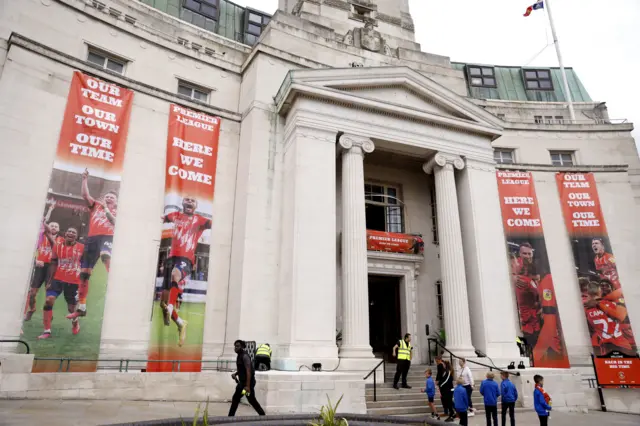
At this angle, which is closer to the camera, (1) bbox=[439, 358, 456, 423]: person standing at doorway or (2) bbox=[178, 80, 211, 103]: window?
(1) bbox=[439, 358, 456, 423]: person standing at doorway

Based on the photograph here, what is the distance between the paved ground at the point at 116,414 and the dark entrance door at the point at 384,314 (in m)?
7.32

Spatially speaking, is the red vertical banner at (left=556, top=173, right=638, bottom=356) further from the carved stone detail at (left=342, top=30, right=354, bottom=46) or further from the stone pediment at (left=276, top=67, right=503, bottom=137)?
the carved stone detail at (left=342, top=30, right=354, bottom=46)

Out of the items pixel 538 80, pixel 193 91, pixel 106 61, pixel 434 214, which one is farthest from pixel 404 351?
pixel 538 80

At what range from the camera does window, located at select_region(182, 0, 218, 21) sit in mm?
22172

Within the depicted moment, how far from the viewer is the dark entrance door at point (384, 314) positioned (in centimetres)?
1923

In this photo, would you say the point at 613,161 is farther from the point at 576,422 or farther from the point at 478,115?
the point at 576,422

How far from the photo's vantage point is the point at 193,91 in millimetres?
18969

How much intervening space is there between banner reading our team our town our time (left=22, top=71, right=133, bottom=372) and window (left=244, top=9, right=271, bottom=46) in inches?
370

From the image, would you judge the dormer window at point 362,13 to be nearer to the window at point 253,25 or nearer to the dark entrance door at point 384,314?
the window at point 253,25

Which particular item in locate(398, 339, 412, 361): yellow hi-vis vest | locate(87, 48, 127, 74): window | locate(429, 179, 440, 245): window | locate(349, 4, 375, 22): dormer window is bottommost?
locate(398, 339, 412, 361): yellow hi-vis vest

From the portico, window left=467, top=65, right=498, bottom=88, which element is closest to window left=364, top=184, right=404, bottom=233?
the portico

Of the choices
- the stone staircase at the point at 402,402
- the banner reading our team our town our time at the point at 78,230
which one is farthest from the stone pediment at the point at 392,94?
the stone staircase at the point at 402,402

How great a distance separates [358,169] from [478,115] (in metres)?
6.74

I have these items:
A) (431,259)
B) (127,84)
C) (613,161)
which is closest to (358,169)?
(431,259)
